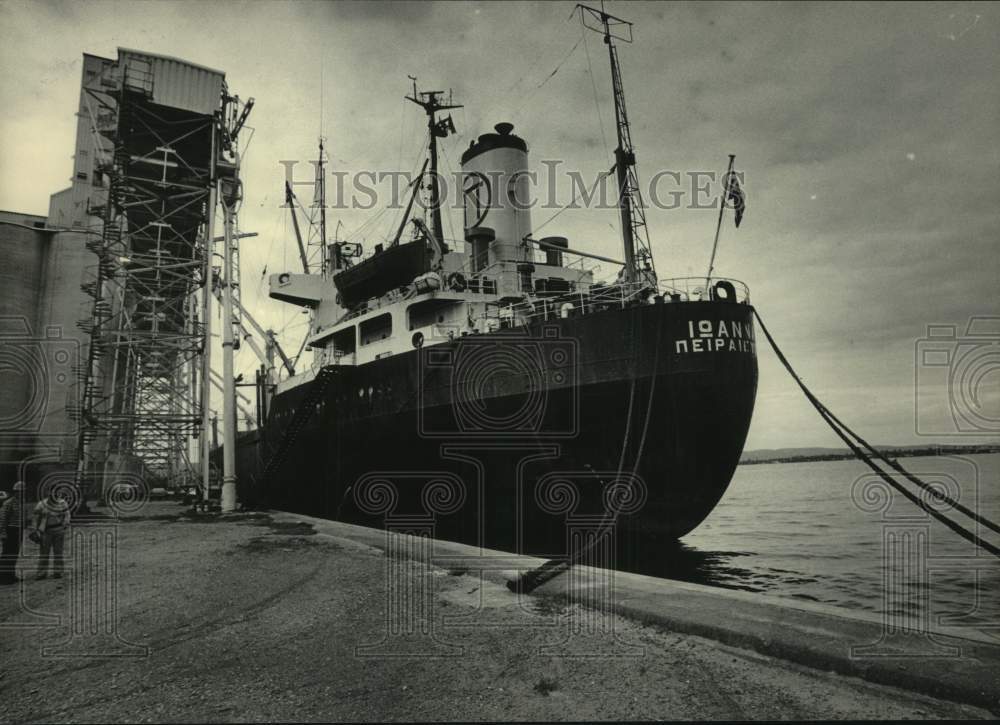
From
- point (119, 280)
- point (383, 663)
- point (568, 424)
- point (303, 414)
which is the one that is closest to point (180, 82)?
point (119, 280)

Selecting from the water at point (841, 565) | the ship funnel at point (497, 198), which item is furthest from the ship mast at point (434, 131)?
the water at point (841, 565)

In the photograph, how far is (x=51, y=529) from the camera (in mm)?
8320

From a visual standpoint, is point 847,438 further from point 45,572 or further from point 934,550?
point 934,550

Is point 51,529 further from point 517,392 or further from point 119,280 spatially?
point 119,280

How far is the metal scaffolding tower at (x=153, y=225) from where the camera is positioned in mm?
20812

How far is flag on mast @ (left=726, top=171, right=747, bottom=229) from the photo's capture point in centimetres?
1354

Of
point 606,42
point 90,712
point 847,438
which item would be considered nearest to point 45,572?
point 90,712

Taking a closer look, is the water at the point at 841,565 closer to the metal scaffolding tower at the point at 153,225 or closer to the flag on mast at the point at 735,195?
the flag on mast at the point at 735,195

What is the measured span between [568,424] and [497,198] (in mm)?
10533

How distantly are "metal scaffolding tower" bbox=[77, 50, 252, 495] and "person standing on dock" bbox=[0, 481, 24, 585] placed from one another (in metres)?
10.4

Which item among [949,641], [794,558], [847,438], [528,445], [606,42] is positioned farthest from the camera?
[606,42]

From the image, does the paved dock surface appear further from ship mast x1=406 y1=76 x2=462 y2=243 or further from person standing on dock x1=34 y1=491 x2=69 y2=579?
ship mast x1=406 y1=76 x2=462 y2=243

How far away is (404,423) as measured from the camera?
1540cm

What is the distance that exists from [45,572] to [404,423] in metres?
8.34
